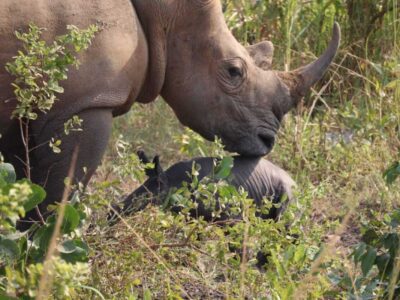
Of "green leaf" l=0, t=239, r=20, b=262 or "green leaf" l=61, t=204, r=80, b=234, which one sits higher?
"green leaf" l=61, t=204, r=80, b=234

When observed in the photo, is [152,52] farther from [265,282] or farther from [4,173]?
[4,173]

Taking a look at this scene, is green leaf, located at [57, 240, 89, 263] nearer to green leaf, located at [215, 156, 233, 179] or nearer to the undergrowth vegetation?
the undergrowth vegetation

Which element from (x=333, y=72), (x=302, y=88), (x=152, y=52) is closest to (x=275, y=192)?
(x=302, y=88)

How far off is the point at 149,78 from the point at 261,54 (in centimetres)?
73

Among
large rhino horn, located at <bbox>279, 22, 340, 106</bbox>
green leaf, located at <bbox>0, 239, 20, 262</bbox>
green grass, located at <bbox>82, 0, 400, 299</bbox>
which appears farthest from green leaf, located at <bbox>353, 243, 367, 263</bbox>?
large rhino horn, located at <bbox>279, 22, 340, 106</bbox>

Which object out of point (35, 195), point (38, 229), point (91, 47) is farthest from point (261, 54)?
point (35, 195)

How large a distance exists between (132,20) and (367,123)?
2.69 metres

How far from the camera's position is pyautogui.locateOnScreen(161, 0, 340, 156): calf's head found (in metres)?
5.75

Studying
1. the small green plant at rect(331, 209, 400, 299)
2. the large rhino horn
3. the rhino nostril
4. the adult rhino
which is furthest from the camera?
the large rhino horn

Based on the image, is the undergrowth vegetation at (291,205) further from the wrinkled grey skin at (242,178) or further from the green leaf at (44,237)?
the wrinkled grey skin at (242,178)

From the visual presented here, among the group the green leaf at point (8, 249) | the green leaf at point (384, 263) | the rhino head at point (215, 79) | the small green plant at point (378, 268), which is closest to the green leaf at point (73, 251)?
the green leaf at point (8, 249)

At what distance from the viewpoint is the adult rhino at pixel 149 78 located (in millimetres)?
5141

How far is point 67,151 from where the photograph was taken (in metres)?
5.26

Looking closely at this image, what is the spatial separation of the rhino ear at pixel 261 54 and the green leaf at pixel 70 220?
2255 mm
